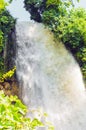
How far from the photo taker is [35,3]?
42.9ft

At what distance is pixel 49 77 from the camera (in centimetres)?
1080

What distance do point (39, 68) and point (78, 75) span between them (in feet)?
3.75

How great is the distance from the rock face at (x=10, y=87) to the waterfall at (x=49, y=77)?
0.19 metres

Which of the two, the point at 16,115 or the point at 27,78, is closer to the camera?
the point at 16,115

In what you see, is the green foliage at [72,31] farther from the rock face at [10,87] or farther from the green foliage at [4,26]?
the rock face at [10,87]

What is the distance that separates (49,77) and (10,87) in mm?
1120

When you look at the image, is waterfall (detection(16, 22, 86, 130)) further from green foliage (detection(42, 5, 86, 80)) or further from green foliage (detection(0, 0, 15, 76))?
green foliage (detection(0, 0, 15, 76))

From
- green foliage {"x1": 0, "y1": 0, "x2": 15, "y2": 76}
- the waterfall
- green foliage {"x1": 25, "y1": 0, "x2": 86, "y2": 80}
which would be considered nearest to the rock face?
the waterfall

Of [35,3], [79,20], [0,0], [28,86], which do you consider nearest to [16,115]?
[0,0]

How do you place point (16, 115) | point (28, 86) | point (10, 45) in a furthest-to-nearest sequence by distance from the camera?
point (10, 45)
point (28, 86)
point (16, 115)

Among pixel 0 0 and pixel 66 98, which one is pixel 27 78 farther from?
pixel 0 0

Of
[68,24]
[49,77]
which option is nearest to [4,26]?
[68,24]

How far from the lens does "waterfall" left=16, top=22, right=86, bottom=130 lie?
398 inches

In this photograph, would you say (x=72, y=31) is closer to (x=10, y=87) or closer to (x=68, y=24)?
(x=68, y=24)
